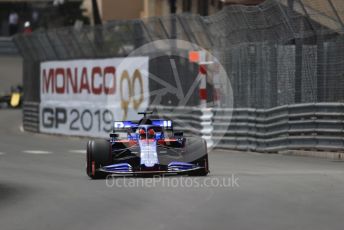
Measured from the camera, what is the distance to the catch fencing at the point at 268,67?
1906cm

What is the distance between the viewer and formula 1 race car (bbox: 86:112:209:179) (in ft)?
45.8

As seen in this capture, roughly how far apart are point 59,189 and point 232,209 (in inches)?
131

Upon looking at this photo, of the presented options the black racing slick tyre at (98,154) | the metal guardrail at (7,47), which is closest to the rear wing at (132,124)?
the black racing slick tyre at (98,154)

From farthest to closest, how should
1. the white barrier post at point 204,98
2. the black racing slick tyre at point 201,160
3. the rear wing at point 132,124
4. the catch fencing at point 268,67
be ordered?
the white barrier post at point 204,98
the catch fencing at point 268,67
the rear wing at point 132,124
the black racing slick tyre at point 201,160

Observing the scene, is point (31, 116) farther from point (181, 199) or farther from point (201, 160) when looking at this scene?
point (181, 199)

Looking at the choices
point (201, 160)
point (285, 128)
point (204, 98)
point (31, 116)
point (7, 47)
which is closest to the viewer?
point (201, 160)

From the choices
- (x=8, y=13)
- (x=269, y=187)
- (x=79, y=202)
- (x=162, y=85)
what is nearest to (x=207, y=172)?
(x=269, y=187)

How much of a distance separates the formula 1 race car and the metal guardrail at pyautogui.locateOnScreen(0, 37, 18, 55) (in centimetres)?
4973

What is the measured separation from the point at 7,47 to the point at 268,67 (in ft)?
145

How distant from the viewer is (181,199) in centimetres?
1114

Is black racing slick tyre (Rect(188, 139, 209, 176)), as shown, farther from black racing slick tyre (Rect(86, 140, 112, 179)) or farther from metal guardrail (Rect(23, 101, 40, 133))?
metal guardrail (Rect(23, 101, 40, 133))

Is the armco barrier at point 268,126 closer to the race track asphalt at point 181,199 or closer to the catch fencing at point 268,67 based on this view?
the catch fencing at point 268,67

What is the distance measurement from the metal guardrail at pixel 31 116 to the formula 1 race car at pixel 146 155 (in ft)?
67.4

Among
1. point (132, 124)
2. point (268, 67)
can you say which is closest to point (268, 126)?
point (268, 67)
